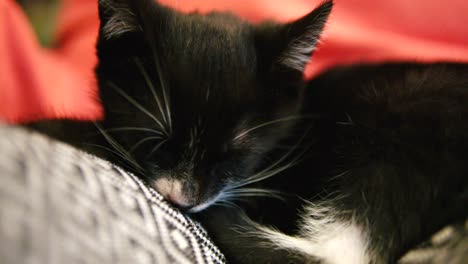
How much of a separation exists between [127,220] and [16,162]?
0.16 m

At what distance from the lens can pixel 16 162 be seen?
0.53 metres

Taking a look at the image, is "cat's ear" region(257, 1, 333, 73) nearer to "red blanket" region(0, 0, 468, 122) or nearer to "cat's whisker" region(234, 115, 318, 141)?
"cat's whisker" region(234, 115, 318, 141)

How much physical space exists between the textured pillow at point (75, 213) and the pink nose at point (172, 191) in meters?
0.09

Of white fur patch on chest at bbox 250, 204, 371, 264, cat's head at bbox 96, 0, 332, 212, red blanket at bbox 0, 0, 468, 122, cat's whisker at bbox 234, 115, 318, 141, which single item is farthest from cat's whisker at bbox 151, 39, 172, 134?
red blanket at bbox 0, 0, 468, 122

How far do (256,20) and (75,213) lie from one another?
108 cm

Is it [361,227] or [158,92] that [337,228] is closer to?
[361,227]

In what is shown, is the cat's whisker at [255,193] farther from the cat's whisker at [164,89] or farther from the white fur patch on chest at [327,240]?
the cat's whisker at [164,89]

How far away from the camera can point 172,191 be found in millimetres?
815

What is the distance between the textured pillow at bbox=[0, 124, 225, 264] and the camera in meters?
0.49

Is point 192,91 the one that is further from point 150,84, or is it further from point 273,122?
point 273,122

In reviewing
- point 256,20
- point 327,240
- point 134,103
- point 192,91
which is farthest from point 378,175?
point 256,20

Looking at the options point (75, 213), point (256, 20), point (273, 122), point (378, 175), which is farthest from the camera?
point (256, 20)

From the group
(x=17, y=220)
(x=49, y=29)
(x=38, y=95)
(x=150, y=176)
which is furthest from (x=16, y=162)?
(x=49, y=29)

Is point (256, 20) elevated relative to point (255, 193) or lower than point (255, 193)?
elevated
